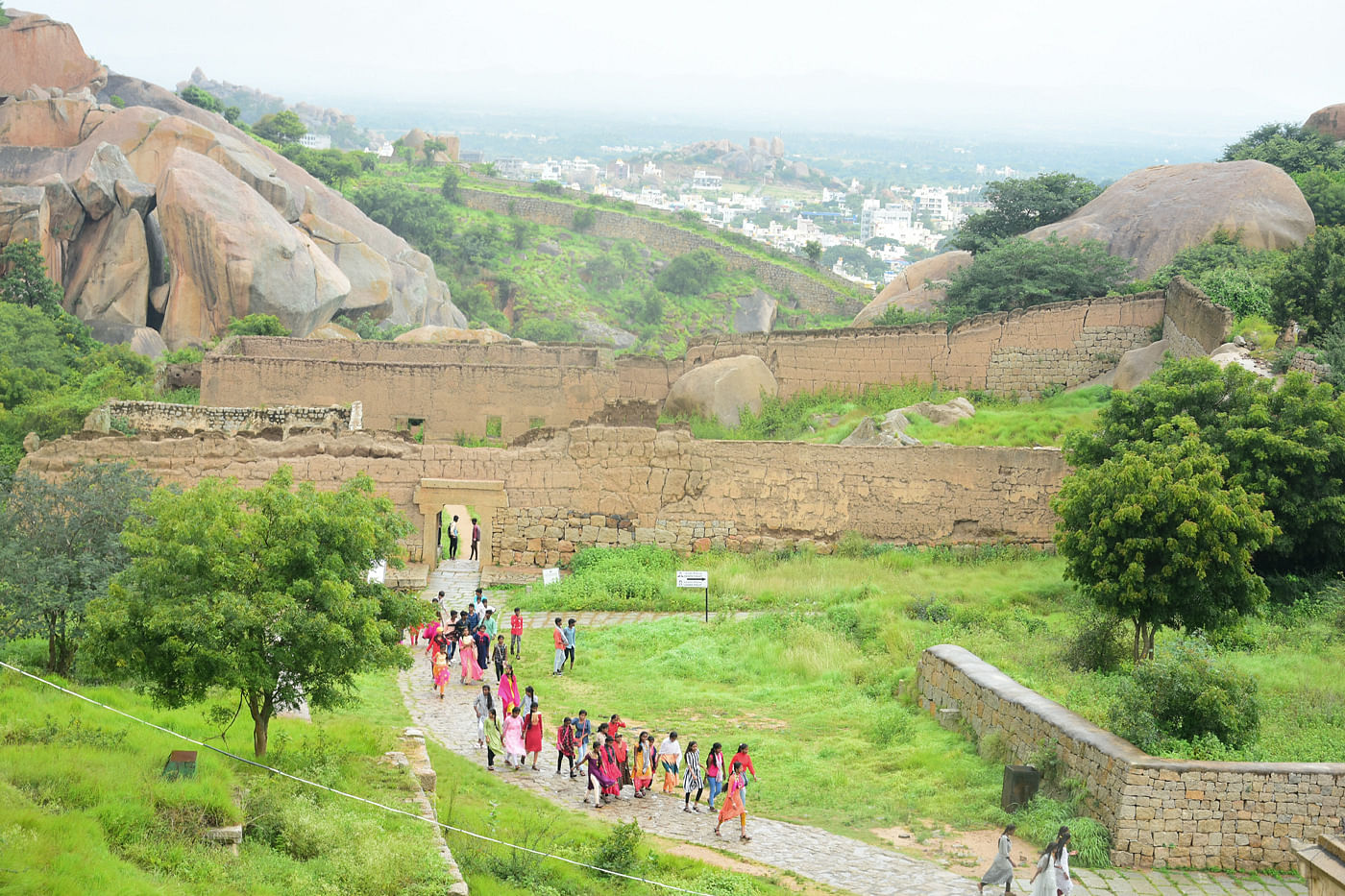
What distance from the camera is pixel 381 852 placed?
31.5 feet

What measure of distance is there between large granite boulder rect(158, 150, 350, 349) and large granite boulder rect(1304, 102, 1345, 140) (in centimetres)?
3086

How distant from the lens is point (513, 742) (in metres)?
14.1

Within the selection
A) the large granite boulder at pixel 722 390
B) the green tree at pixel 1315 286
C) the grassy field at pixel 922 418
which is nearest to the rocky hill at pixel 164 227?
the large granite boulder at pixel 722 390

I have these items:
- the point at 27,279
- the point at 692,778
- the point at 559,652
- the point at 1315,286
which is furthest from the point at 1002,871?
the point at 27,279

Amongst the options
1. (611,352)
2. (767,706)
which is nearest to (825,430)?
(611,352)

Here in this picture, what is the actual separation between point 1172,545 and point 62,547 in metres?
11.8

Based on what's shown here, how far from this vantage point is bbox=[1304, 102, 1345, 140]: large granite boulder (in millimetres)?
42469

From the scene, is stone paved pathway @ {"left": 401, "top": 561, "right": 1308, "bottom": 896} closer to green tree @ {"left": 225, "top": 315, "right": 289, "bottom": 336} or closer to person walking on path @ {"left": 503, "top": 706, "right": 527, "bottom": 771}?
person walking on path @ {"left": 503, "top": 706, "right": 527, "bottom": 771}

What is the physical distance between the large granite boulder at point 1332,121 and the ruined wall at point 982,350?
19582 millimetres

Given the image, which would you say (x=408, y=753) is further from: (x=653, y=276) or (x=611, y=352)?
(x=653, y=276)

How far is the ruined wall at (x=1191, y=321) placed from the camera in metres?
23.8

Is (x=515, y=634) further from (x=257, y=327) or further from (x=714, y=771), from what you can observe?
(x=257, y=327)

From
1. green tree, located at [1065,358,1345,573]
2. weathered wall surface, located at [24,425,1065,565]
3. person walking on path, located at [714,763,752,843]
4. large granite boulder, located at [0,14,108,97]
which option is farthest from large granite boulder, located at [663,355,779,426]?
large granite boulder, located at [0,14,108,97]

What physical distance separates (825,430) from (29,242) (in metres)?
26.8
